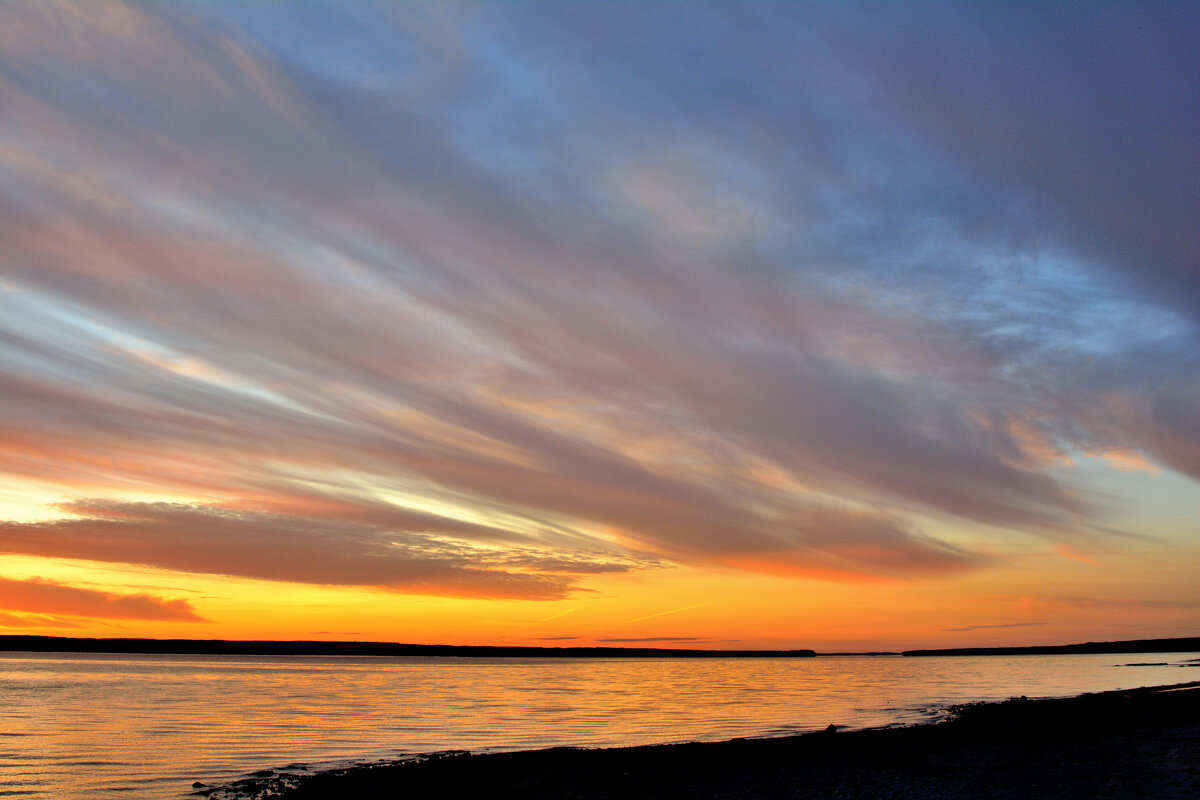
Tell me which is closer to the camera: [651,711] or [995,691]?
[651,711]

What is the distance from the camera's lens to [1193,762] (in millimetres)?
24844

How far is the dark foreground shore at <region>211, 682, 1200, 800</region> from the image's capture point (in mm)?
23469

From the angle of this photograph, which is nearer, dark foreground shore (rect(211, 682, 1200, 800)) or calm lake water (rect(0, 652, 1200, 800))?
dark foreground shore (rect(211, 682, 1200, 800))

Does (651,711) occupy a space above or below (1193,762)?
below

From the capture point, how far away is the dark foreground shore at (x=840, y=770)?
2347 cm

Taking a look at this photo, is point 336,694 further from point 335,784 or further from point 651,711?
point 335,784

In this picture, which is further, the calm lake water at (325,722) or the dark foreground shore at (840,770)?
the calm lake water at (325,722)

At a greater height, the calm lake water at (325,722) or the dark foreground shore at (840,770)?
the dark foreground shore at (840,770)

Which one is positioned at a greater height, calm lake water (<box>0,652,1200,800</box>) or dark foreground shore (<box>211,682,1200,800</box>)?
dark foreground shore (<box>211,682,1200,800</box>)

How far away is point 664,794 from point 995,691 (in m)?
73.3

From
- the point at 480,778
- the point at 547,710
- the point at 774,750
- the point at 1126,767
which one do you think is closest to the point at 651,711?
the point at 547,710

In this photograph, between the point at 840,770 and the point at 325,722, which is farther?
the point at 325,722

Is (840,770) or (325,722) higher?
(840,770)

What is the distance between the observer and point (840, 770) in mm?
27047
